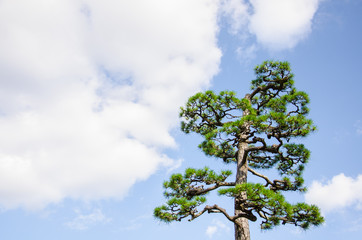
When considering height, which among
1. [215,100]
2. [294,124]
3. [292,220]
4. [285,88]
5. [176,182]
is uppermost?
[285,88]

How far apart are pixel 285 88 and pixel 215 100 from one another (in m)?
3.04

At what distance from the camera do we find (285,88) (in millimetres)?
10125

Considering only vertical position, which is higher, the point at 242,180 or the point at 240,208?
the point at 242,180

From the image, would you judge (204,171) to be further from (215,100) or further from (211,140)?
(215,100)

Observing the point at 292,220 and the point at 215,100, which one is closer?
the point at 292,220

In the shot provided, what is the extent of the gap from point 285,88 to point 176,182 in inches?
224

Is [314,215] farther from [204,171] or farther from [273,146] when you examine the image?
[204,171]

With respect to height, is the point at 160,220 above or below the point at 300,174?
below

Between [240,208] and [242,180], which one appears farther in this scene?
[242,180]

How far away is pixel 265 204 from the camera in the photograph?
621 centimetres

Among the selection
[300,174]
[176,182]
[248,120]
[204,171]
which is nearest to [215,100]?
[248,120]

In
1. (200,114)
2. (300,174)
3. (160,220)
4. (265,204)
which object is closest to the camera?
(265,204)

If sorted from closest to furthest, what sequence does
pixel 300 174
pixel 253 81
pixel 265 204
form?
1. pixel 265 204
2. pixel 300 174
3. pixel 253 81

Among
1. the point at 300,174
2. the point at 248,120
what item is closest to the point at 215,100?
the point at 248,120
